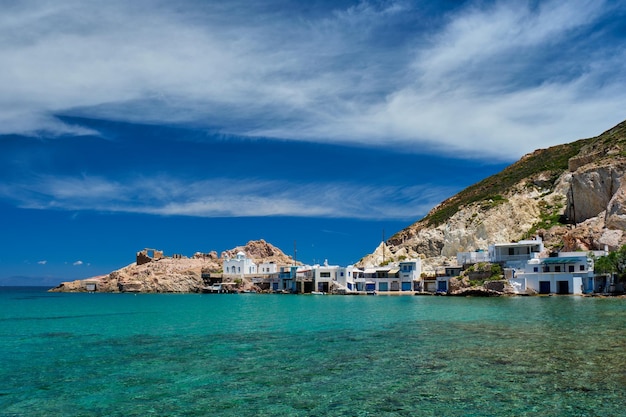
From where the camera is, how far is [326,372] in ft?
55.3

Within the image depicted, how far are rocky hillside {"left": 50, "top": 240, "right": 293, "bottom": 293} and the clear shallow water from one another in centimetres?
9548

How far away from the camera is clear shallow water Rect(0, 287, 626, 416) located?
1289 cm

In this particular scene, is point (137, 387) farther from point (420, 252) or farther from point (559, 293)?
point (420, 252)

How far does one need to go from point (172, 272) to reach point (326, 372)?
11544 cm

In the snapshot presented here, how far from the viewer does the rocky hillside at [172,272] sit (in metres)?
123

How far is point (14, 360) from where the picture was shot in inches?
816

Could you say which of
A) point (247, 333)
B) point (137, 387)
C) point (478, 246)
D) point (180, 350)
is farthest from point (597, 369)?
point (478, 246)

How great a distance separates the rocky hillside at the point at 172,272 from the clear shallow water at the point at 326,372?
95479 mm

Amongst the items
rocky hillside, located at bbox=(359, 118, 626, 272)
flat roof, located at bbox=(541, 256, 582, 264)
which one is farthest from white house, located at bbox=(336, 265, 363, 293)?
flat roof, located at bbox=(541, 256, 582, 264)

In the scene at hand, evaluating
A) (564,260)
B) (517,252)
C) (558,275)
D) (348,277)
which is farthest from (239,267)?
(564,260)

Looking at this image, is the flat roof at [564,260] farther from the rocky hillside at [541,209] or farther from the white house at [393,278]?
the white house at [393,278]

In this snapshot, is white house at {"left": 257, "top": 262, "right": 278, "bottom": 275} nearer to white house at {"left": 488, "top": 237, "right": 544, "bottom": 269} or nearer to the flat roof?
white house at {"left": 488, "top": 237, "right": 544, "bottom": 269}

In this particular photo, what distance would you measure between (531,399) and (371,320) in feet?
76.3

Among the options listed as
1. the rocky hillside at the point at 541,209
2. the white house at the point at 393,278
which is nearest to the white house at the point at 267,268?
the rocky hillside at the point at 541,209
